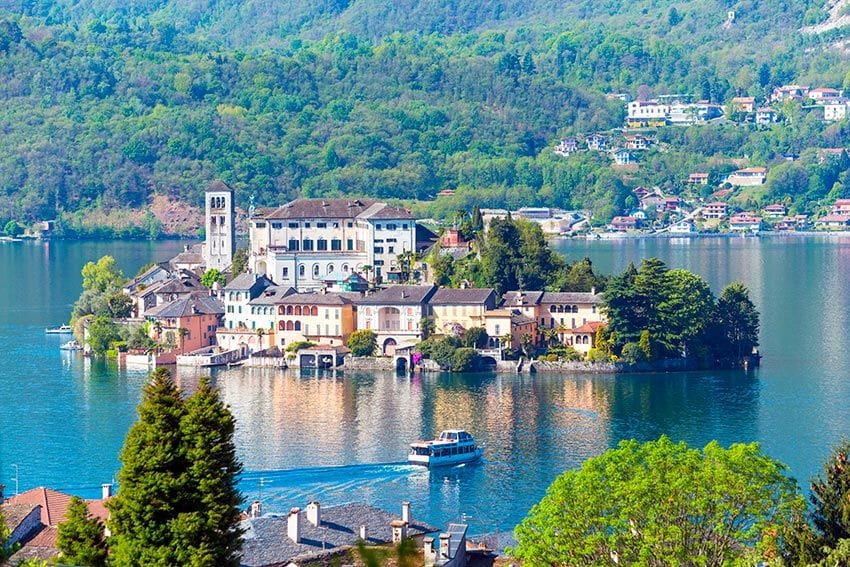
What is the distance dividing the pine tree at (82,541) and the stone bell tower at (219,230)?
36978 mm

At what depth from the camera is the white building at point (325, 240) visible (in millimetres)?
49219

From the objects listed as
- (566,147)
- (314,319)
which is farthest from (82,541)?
(566,147)

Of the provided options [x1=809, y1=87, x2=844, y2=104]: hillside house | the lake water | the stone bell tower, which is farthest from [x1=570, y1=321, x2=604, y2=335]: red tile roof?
[x1=809, y1=87, x2=844, y2=104]: hillside house

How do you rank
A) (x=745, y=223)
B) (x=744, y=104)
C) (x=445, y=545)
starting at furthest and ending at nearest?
1. (x=744, y=104)
2. (x=745, y=223)
3. (x=445, y=545)

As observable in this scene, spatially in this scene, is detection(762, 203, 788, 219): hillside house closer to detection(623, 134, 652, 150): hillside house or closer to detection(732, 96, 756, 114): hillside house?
detection(623, 134, 652, 150): hillside house

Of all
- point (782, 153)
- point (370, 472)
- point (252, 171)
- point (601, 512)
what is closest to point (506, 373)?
point (370, 472)

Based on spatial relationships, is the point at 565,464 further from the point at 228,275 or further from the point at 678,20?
the point at 678,20

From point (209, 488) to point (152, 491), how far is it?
479 mm

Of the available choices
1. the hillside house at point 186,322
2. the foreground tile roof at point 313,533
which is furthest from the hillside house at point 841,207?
the foreground tile roof at point 313,533

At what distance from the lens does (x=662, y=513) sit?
58.7 feet

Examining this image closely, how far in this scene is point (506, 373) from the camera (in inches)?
1615

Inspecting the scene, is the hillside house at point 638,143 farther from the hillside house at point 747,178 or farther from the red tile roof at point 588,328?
the red tile roof at point 588,328

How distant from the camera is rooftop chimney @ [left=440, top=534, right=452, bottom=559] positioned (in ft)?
63.2

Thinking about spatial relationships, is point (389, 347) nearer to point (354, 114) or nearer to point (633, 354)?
point (633, 354)
